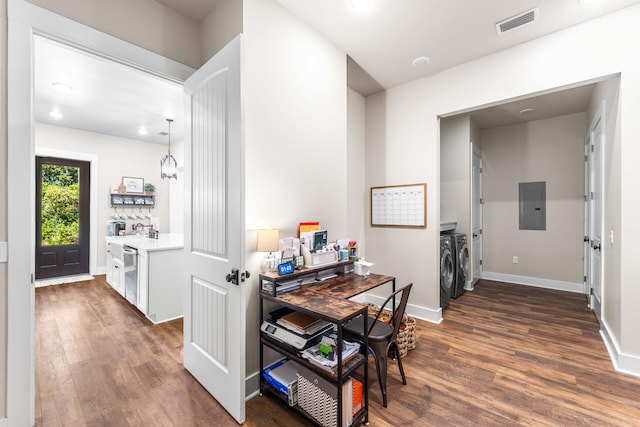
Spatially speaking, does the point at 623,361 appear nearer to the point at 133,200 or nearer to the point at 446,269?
the point at 446,269

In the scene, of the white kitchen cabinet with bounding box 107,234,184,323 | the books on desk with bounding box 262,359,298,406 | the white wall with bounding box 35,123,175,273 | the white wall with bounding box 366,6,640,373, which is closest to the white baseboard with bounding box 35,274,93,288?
the white wall with bounding box 35,123,175,273

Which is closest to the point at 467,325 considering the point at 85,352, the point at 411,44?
the point at 411,44

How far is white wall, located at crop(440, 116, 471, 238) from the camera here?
14.6 ft

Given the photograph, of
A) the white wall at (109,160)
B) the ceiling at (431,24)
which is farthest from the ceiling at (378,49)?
the white wall at (109,160)

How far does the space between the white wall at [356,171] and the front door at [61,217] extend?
551 cm

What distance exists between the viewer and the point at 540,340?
2.82 m

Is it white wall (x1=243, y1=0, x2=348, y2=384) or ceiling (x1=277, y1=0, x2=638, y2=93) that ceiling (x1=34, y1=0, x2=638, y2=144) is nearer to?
ceiling (x1=277, y1=0, x2=638, y2=93)

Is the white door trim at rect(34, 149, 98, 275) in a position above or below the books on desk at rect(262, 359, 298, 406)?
above

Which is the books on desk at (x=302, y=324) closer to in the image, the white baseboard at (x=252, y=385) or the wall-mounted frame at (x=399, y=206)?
the white baseboard at (x=252, y=385)

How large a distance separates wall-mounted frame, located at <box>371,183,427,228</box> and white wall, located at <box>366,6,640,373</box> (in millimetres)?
86

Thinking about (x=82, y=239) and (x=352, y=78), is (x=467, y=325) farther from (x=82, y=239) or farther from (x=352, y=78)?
(x=82, y=239)

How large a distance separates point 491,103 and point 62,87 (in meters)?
5.29

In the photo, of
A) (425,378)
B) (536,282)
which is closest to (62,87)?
(425,378)

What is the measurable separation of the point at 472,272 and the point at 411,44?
379cm
